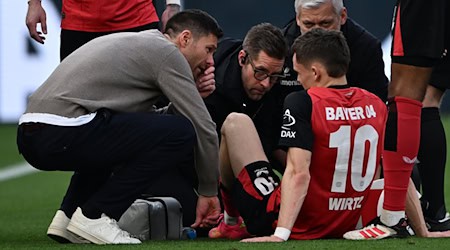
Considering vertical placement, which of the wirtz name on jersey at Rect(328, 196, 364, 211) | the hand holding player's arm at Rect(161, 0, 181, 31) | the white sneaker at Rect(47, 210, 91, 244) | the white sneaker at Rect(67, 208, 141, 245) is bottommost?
the white sneaker at Rect(47, 210, 91, 244)

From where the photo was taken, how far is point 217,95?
18.9 feet

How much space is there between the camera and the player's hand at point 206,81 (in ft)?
17.4

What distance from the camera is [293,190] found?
15.6 feet

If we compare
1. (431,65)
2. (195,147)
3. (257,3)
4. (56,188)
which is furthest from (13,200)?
(257,3)

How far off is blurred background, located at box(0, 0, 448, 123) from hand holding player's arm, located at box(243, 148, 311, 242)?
7260 mm

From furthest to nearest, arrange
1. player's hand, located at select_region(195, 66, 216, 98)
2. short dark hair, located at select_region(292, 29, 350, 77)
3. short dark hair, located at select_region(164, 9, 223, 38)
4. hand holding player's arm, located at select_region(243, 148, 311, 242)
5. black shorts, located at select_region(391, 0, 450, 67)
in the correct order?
player's hand, located at select_region(195, 66, 216, 98) < short dark hair, located at select_region(164, 9, 223, 38) < black shorts, located at select_region(391, 0, 450, 67) < short dark hair, located at select_region(292, 29, 350, 77) < hand holding player's arm, located at select_region(243, 148, 311, 242)

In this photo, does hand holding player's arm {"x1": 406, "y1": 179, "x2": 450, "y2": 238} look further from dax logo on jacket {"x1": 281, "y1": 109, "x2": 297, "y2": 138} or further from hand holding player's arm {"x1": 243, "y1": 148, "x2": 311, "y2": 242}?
dax logo on jacket {"x1": 281, "y1": 109, "x2": 297, "y2": 138}

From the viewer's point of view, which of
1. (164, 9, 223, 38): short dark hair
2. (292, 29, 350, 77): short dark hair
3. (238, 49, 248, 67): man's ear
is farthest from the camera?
(238, 49, 248, 67): man's ear

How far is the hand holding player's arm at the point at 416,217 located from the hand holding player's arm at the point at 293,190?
623mm

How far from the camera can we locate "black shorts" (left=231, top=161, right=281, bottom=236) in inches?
200

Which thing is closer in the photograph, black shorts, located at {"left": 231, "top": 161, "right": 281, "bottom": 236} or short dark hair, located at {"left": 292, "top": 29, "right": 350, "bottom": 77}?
short dark hair, located at {"left": 292, "top": 29, "right": 350, "bottom": 77}

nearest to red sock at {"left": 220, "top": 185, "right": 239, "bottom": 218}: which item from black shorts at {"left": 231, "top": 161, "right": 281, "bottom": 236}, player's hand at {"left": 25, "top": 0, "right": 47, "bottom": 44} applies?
black shorts at {"left": 231, "top": 161, "right": 281, "bottom": 236}

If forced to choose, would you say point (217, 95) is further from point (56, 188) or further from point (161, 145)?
point (56, 188)

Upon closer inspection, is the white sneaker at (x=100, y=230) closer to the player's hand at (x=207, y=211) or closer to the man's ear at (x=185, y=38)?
the player's hand at (x=207, y=211)
